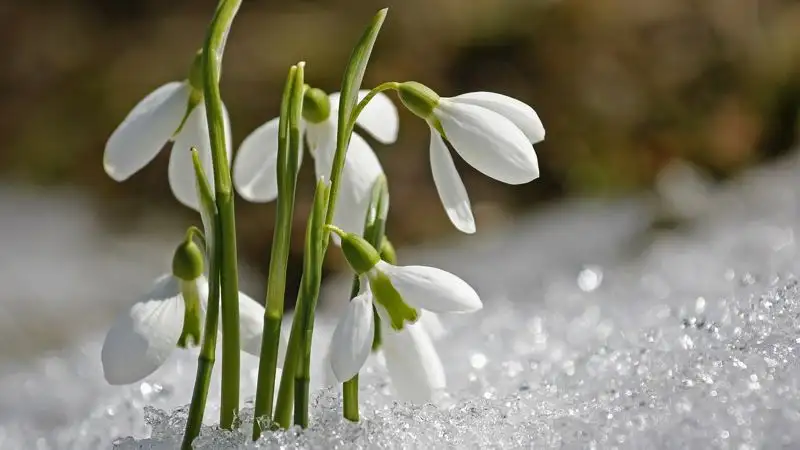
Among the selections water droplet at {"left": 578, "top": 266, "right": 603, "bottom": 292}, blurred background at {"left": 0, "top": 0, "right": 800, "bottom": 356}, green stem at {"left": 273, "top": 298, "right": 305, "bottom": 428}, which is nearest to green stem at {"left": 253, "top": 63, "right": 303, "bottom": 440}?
green stem at {"left": 273, "top": 298, "right": 305, "bottom": 428}

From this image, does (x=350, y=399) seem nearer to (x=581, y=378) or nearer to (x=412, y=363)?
(x=412, y=363)

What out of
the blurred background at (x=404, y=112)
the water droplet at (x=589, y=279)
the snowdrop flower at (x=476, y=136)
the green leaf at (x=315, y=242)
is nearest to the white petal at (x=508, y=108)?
the snowdrop flower at (x=476, y=136)

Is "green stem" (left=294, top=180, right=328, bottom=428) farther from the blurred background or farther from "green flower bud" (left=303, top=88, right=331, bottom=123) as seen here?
the blurred background

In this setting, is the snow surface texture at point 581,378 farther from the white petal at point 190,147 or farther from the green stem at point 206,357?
the white petal at point 190,147

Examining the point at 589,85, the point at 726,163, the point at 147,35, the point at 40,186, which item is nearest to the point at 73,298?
the point at 40,186

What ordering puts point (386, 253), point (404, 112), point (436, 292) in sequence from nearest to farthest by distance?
1. point (436, 292)
2. point (386, 253)
3. point (404, 112)

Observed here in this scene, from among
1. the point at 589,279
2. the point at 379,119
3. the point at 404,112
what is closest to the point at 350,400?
the point at 379,119
